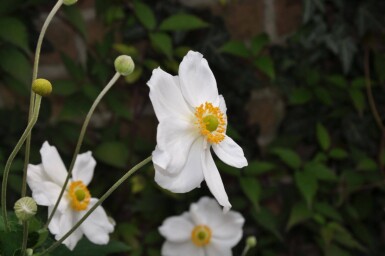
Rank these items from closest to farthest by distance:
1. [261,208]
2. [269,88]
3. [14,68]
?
[14,68] < [261,208] < [269,88]

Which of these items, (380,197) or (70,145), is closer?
(70,145)

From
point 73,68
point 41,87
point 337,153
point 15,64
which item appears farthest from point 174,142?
point 337,153

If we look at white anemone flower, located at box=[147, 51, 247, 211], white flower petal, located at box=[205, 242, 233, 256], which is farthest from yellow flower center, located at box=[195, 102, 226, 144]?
white flower petal, located at box=[205, 242, 233, 256]

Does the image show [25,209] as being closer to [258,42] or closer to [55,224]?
[55,224]

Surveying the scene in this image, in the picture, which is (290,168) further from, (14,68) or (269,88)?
(14,68)

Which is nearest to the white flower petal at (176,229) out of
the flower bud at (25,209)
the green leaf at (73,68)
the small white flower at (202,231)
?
the small white flower at (202,231)

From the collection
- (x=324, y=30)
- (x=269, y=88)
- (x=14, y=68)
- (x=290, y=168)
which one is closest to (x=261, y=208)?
(x=290, y=168)
